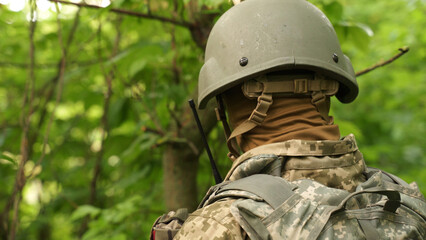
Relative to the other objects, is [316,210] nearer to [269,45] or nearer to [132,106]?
[269,45]

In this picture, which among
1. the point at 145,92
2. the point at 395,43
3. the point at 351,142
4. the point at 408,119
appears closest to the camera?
the point at 351,142

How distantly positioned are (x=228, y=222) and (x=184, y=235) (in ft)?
0.54

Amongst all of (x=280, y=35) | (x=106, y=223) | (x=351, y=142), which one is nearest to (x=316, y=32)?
(x=280, y=35)

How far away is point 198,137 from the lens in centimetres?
296

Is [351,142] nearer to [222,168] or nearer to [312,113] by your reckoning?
Result: [312,113]

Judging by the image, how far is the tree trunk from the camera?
9.71ft

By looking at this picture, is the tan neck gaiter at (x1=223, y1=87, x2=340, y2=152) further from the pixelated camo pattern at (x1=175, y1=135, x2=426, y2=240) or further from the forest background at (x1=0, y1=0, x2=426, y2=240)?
the forest background at (x1=0, y1=0, x2=426, y2=240)

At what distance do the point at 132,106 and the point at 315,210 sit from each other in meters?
2.51

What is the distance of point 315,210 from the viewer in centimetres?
138

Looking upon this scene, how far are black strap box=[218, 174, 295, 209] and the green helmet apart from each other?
1.43 ft

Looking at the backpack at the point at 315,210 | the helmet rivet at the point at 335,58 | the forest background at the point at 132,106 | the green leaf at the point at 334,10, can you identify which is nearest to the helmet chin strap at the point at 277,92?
the helmet rivet at the point at 335,58

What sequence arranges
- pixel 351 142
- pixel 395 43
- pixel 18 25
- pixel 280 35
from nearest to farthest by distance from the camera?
pixel 351 142 < pixel 280 35 < pixel 18 25 < pixel 395 43

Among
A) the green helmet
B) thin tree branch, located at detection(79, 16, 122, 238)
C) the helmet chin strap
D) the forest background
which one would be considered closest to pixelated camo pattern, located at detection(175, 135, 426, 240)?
the helmet chin strap

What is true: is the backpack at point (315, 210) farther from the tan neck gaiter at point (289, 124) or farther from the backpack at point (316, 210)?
the tan neck gaiter at point (289, 124)
